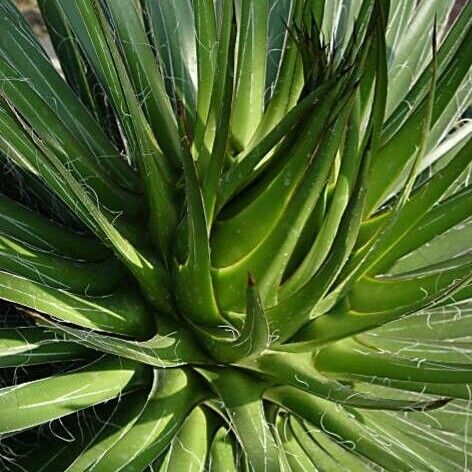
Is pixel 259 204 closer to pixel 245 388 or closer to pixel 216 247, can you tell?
pixel 216 247

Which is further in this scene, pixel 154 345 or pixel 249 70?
pixel 249 70

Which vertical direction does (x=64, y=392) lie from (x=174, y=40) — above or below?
below

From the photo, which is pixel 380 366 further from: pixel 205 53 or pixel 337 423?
pixel 205 53

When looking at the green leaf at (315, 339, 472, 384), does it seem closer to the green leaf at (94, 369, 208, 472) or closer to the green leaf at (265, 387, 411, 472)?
the green leaf at (265, 387, 411, 472)

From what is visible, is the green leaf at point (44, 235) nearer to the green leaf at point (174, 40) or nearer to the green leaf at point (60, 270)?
the green leaf at point (60, 270)

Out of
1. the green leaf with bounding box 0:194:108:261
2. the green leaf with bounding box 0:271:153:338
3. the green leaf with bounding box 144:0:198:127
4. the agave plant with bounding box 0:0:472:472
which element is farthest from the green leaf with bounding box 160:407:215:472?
the green leaf with bounding box 144:0:198:127

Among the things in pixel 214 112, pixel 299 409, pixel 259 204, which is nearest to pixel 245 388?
pixel 299 409

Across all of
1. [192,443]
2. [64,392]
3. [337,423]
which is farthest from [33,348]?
[337,423]

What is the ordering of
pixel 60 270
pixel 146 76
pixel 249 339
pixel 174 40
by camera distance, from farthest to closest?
pixel 174 40 → pixel 146 76 → pixel 60 270 → pixel 249 339

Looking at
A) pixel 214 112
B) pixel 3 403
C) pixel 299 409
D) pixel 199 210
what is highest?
pixel 214 112
